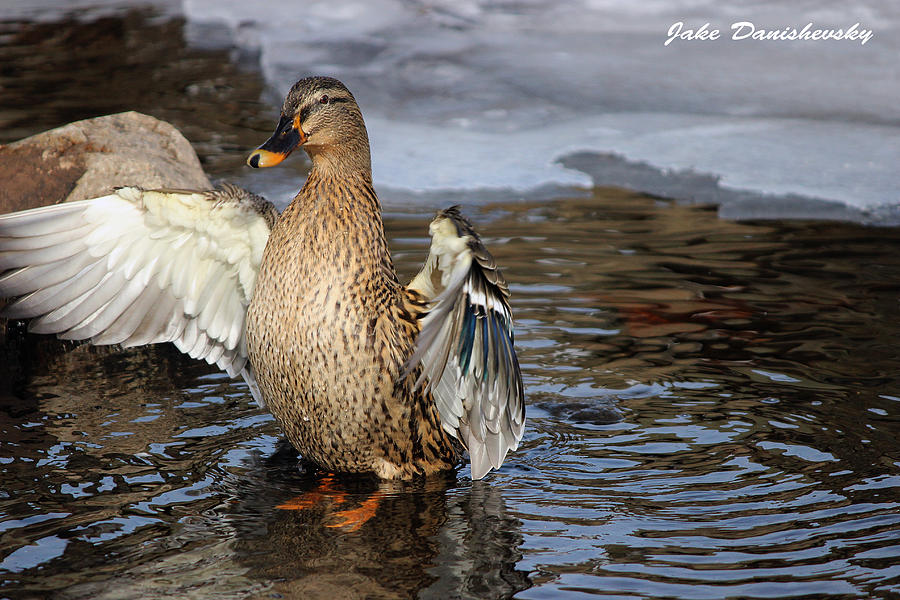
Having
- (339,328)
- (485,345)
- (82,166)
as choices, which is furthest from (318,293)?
(82,166)

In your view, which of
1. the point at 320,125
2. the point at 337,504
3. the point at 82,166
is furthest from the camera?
the point at 82,166

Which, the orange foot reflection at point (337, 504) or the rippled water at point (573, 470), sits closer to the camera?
the rippled water at point (573, 470)

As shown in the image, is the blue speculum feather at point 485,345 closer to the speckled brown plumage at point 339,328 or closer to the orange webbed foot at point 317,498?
the speckled brown plumage at point 339,328

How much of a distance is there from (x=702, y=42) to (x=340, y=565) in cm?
841

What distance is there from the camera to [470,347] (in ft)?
13.0

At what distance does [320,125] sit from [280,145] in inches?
8.3

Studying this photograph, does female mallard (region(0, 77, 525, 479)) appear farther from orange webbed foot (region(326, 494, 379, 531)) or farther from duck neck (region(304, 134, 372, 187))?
orange webbed foot (region(326, 494, 379, 531))

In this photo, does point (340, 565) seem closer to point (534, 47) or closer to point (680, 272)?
point (680, 272)

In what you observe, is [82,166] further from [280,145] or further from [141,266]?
[280,145]

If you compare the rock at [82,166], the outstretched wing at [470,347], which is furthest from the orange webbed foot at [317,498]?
the rock at [82,166]

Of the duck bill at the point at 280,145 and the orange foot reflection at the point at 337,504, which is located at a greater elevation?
the duck bill at the point at 280,145

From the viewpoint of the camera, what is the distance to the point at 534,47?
1119 cm

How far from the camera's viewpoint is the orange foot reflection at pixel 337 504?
4.00 m

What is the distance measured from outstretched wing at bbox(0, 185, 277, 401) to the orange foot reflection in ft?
3.25
